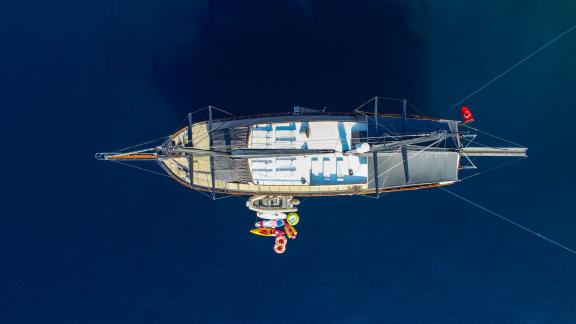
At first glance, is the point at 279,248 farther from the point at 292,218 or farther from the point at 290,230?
the point at 292,218

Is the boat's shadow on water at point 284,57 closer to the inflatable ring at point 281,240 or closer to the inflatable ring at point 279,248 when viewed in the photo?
the inflatable ring at point 281,240

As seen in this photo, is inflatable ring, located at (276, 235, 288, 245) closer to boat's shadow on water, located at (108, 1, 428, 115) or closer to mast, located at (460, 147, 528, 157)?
boat's shadow on water, located at (108, 1, 428, 115)

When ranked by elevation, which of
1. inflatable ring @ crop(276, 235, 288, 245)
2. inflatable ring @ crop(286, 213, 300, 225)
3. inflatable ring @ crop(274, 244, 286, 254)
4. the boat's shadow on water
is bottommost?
inflatable ring @ crop(274, 244, 286, 254)

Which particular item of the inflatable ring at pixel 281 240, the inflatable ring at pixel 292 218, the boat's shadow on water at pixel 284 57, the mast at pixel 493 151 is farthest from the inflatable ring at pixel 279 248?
the mast at pixel 493 151

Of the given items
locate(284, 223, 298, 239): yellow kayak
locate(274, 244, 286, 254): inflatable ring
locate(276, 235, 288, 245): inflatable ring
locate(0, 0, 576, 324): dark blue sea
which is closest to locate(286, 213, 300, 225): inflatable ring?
locate(284, 223, 298, 239): yellow kayak

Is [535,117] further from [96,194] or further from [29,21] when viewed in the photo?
[29,21]

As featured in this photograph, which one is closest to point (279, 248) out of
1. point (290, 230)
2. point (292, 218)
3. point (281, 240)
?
point (281, 240)
